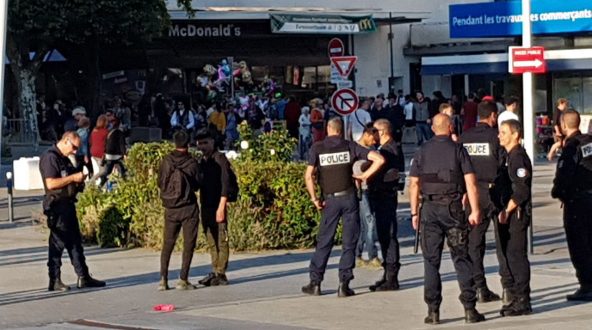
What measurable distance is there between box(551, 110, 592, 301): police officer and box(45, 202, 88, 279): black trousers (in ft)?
17.4

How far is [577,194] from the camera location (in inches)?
493

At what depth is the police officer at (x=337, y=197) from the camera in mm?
13070

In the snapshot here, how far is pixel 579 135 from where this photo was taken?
1255 cm

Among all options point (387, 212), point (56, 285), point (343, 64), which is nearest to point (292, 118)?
point (343, 64)

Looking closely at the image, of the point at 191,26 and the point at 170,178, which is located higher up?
the point at 191,26

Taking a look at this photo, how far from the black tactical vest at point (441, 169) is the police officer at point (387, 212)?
218 centimetres

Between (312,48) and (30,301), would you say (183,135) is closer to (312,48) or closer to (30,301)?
(30,301)

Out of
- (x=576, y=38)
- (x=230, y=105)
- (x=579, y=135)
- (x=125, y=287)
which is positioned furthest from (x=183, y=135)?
(x=230, y=105)

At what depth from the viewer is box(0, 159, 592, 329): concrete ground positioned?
38.8 ft

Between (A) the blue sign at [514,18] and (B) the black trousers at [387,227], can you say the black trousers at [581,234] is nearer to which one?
(B) the black trousers at [387,227]

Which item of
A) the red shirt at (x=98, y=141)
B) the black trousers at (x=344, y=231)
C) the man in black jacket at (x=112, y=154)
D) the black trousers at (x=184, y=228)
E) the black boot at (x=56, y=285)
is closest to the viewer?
the black trousers at (x=344, y=231)

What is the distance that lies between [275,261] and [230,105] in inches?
1015

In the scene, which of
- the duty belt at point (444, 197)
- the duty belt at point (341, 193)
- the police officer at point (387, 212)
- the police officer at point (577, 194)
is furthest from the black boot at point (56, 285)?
the police officer at point (577, 194)

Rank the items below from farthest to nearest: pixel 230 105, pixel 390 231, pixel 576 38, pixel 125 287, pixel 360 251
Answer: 1. pixel 230 105
2. pixel 576 38
3. pixel 360 251
4. pixel 125 287
5. pixel 390 231
